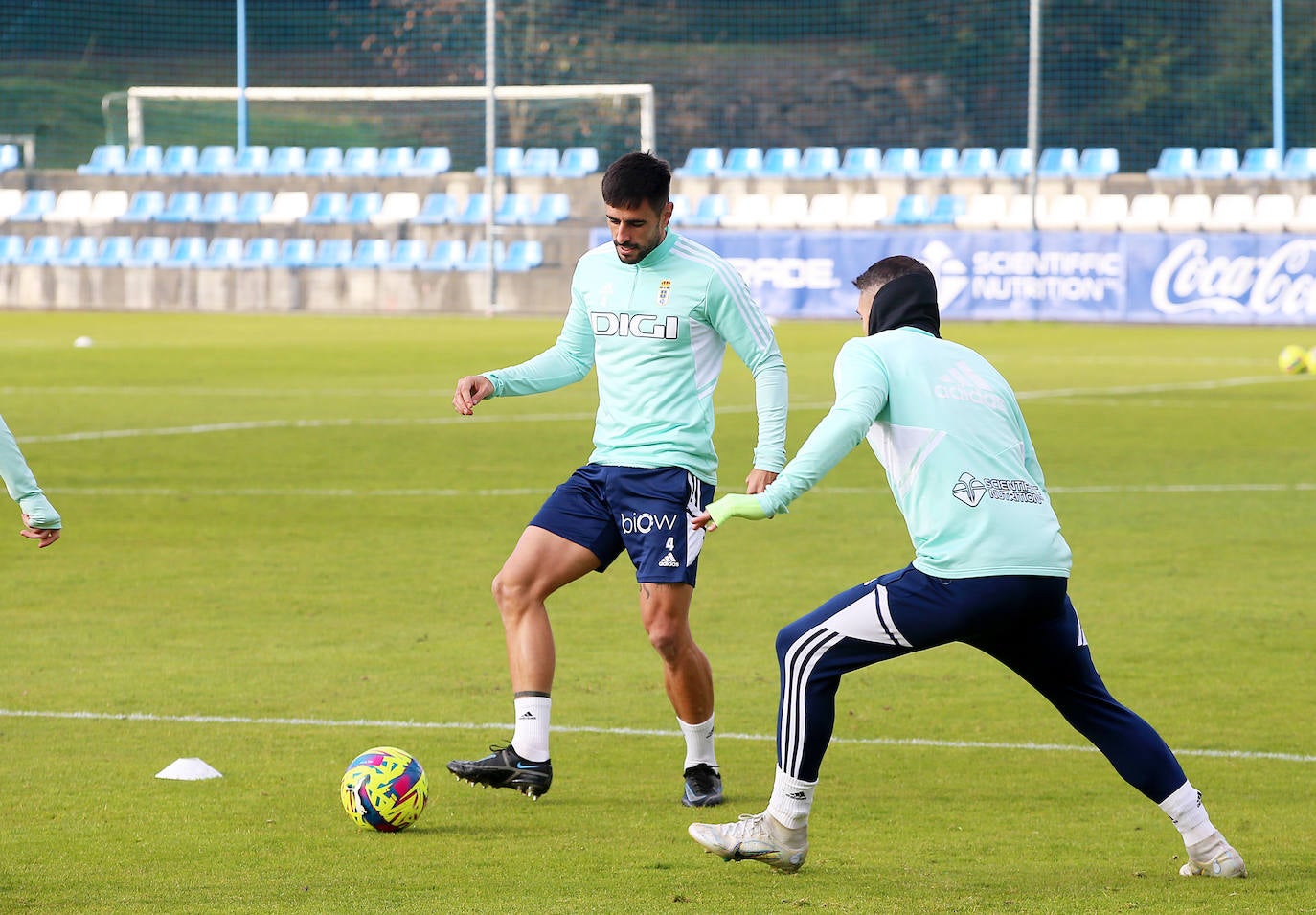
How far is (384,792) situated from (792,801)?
1.38 meters

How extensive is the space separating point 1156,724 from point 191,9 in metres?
50.6

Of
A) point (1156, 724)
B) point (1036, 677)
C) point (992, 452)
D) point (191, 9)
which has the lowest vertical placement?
point (1156, 724)

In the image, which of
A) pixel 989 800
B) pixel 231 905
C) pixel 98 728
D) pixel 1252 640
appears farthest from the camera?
pixel 1252 640

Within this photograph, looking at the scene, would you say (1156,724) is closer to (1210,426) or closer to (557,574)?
(557,574)

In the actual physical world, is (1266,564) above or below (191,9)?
below

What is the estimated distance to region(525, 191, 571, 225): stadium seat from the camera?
41.4 m

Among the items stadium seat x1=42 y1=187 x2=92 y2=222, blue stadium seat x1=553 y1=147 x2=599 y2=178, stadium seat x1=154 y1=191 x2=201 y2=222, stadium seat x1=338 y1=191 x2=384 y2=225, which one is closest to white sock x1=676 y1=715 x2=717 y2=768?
stadium seat x1=338 y1=191 x2=384 y2=225

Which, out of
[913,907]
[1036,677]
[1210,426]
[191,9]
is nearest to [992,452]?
[1036,677]

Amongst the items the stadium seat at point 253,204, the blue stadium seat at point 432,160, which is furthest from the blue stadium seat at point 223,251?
the blue stadium seat at point 432,160

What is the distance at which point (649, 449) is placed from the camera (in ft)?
21.5

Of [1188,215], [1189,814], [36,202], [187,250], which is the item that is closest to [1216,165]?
[1188,215]

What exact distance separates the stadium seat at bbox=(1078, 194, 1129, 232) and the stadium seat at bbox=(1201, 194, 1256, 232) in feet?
5.52

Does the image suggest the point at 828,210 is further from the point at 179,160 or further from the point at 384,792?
the point at 384,792

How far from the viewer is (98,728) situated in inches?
295
